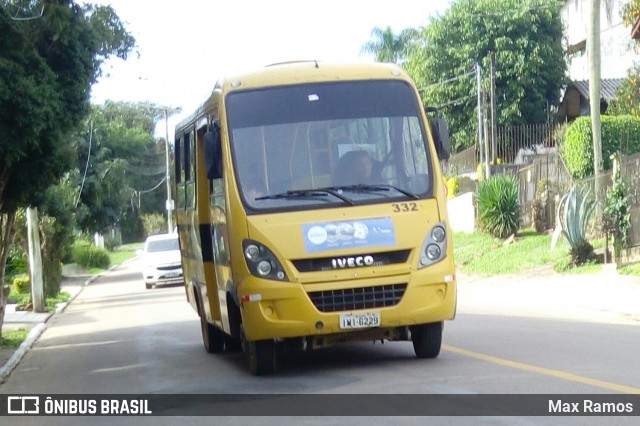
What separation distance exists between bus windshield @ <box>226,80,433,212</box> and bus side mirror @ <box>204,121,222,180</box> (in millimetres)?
216

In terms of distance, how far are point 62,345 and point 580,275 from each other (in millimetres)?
11436

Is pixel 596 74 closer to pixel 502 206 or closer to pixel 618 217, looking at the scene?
pixel 618 217

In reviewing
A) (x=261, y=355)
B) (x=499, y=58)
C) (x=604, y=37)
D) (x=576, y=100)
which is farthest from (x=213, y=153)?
(x=604, y=37)

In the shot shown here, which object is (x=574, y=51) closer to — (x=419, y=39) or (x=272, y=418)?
(x=419, y=39)

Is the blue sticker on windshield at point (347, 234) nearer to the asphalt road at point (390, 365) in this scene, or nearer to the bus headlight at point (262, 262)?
the bus headlight at point (262, 262)

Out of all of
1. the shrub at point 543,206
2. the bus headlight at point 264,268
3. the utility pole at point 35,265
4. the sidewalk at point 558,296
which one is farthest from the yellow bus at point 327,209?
the shrub at point 543,206

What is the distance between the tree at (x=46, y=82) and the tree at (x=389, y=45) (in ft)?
162

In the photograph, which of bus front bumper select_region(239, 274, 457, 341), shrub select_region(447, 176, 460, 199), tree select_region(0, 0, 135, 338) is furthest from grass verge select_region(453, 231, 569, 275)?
bus front bumper select_region(239, 274, 457, 341)

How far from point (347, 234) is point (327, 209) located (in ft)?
1.14

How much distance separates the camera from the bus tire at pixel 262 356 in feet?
38.9

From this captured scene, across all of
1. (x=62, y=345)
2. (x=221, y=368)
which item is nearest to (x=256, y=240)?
(x=221, y=368)

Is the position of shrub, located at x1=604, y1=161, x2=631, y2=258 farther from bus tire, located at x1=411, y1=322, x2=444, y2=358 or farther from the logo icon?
the logo icon

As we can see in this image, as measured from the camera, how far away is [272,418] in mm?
9320

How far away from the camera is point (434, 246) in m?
11.5
